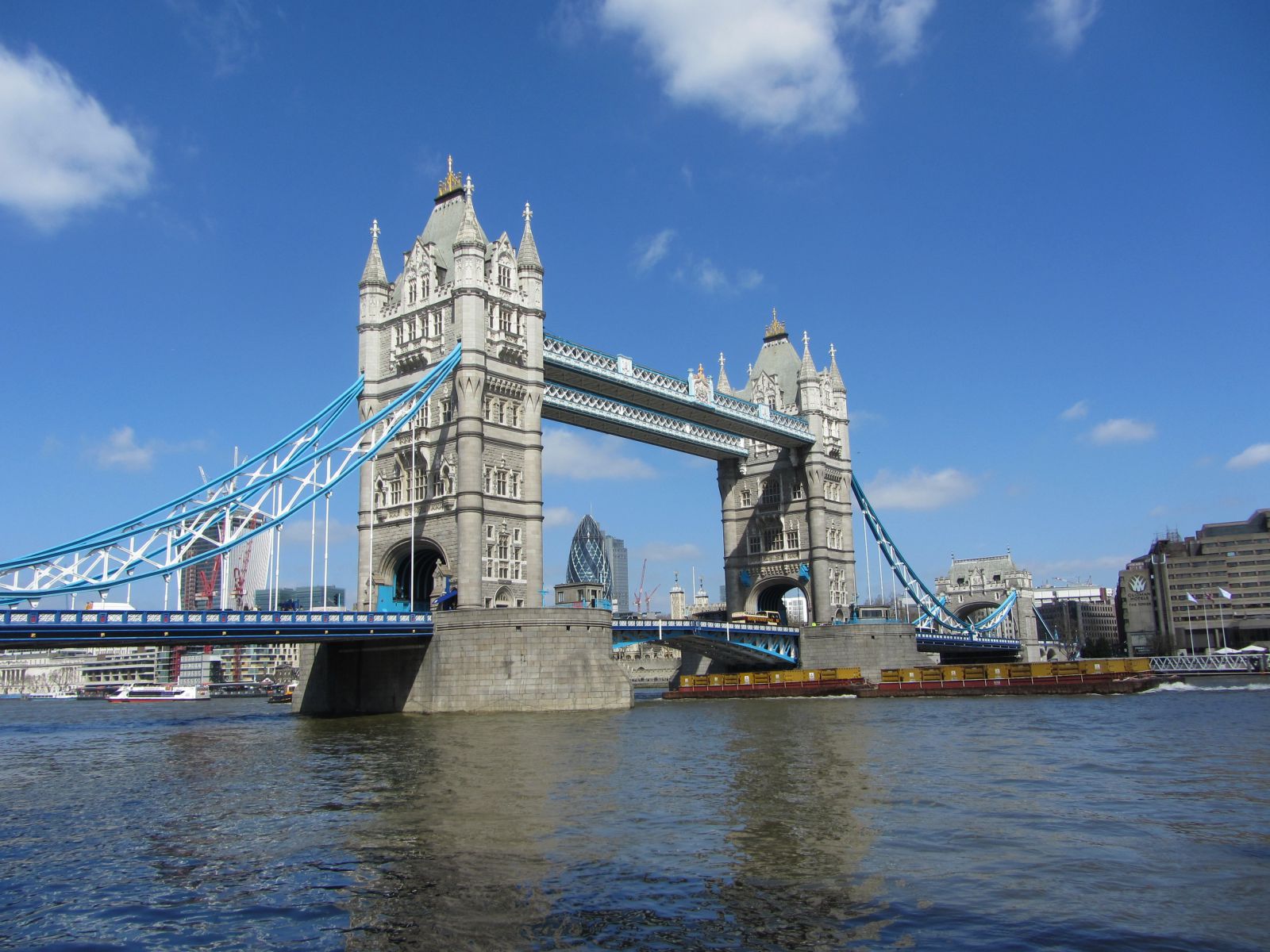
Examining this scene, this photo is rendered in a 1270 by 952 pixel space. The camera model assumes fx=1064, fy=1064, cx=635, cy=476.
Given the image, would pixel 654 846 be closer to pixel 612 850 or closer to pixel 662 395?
pixel 612 850

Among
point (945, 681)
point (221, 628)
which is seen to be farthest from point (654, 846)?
point (945, 681)

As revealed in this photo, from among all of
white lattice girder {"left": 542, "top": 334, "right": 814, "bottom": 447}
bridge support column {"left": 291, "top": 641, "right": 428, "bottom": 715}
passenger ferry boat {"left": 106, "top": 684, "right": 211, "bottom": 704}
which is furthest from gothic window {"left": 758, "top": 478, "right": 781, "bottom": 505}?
passenger ferry boat {"left": 106, "top": 684, "right": 211, "bottom": 704}

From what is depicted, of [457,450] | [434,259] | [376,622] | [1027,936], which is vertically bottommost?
[1027,936]

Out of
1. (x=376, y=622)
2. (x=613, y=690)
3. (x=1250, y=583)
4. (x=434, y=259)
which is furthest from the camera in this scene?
(x=1250, y=583)

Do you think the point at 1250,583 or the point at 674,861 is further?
the point at 1250,583

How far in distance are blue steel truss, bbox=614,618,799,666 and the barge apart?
9.04ft

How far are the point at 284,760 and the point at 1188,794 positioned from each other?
24881 mm

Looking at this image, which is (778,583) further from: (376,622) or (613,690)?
(376,622)

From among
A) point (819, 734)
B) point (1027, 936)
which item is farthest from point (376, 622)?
point (1027, 936)

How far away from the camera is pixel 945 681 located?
230 feet

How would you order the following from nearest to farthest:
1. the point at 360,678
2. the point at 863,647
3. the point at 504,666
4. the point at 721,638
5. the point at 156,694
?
the point at 504,666 < the point at 360,678 < the point at 721,638 < the point at 863,647 < the point at 156,694

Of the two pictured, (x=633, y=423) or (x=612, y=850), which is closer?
(x=612, y=850)

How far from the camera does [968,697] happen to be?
214 feet

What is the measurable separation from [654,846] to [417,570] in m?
48.5
